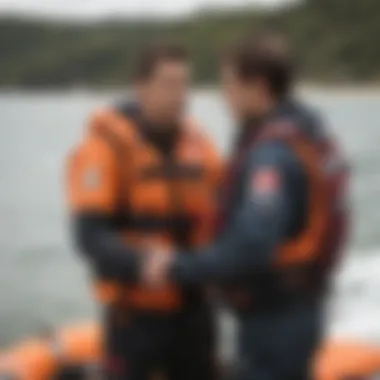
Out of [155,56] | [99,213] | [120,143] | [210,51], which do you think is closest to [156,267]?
[99,213]

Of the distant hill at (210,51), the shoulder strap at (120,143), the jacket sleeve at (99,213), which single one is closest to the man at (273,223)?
the jacket sleeve at (99,213)

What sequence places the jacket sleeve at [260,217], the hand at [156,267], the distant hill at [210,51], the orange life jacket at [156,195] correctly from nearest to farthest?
the jacket sleeve at [260,217] → the hand at [156,267] → the orange life jacket at [156,195] → the distant hill at [210,51]

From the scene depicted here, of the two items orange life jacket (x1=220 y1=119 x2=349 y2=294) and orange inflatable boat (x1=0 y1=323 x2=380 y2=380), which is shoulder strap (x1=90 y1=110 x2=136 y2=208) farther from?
orange inflatable boat (x1=0 y1=323 x2=380 y2=380)

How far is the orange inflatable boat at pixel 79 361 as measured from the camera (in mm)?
3152

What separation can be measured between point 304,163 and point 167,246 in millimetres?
429

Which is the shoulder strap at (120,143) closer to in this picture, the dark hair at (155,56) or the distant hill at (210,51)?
the dark hair at (155,56)

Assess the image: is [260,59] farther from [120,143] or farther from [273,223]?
[120,143]

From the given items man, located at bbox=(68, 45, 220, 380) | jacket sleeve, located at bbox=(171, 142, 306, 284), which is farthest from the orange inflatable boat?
jacket sleeve, located at bbox=(171, 142, 306, 284)

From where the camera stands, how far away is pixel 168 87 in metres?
2.47

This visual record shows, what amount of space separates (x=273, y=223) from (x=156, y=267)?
32 cm

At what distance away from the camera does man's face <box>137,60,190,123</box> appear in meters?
2.47

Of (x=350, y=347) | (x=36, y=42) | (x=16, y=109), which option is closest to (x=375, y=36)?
(x=36, y=42)

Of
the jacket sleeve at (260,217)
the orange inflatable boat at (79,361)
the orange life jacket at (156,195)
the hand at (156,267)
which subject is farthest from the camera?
the orange inflatable boat at (79,361)

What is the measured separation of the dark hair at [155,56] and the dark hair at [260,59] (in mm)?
214
